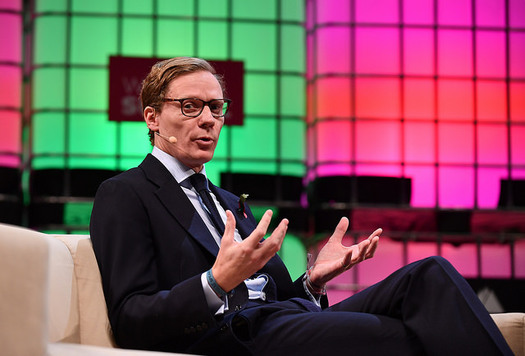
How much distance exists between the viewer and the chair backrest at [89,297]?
147 centimetres

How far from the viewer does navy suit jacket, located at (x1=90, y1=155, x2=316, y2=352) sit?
4.53 feet

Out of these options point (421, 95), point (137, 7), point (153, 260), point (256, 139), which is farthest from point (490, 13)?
point (153, 260)

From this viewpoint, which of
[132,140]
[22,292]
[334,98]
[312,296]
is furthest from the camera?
[334,98]

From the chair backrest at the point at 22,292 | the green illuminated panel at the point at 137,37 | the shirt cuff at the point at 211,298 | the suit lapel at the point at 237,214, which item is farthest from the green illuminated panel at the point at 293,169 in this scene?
the chair backrest at the point at 22,292

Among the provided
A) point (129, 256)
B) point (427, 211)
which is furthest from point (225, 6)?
point (129, 256)

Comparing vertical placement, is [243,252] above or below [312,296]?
above

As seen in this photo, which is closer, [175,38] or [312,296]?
[312,296]

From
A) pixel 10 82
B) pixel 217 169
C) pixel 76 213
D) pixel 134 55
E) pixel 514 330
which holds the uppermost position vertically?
pixel 134 55

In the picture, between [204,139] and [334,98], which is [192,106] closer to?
[204,139]

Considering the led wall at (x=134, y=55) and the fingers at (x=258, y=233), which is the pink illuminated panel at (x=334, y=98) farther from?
the fingers at (x=258, y=233)

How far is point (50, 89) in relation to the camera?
18.7 ft

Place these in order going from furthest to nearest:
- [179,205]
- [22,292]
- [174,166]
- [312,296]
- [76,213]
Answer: [76,213] → [312,296] → [174,166] → [179,205] → [22,292]

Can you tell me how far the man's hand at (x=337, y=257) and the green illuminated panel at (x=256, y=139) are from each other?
3934 millimetres

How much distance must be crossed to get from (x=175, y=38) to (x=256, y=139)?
1.12m
